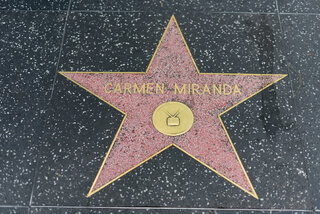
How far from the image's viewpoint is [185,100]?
1.62 metres

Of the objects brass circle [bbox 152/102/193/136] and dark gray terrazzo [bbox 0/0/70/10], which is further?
dark gray terrazzo [bbox 0/0/70/10]

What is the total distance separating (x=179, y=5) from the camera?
192cm

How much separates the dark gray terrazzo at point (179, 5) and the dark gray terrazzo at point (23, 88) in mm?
272

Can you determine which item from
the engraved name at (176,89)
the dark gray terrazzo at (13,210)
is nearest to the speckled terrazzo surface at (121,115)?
the dark gray terrazzo at (13,210)

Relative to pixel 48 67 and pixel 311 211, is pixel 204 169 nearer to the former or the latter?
pixel 311 211

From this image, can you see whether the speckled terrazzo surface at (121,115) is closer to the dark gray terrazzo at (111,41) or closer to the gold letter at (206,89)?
the dark gray terrazzo at (111,41)

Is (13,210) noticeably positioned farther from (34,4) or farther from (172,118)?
(34,4)

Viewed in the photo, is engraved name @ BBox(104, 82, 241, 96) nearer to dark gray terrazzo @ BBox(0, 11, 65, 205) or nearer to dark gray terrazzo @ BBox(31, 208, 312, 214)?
Answer: dark gray terrazzo @ BBox(0, 11, 65, 205)

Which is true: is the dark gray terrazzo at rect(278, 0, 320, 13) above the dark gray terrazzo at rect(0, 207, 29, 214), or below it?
above

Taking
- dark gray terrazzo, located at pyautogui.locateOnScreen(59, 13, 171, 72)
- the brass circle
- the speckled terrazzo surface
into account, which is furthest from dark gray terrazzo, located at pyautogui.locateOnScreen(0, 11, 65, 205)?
the brass circle

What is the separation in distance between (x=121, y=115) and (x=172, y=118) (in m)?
0.33

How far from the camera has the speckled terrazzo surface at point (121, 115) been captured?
1444 millimetres

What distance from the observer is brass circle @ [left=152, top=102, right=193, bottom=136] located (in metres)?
1.56

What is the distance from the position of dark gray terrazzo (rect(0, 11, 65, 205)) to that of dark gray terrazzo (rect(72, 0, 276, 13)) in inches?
10.7
